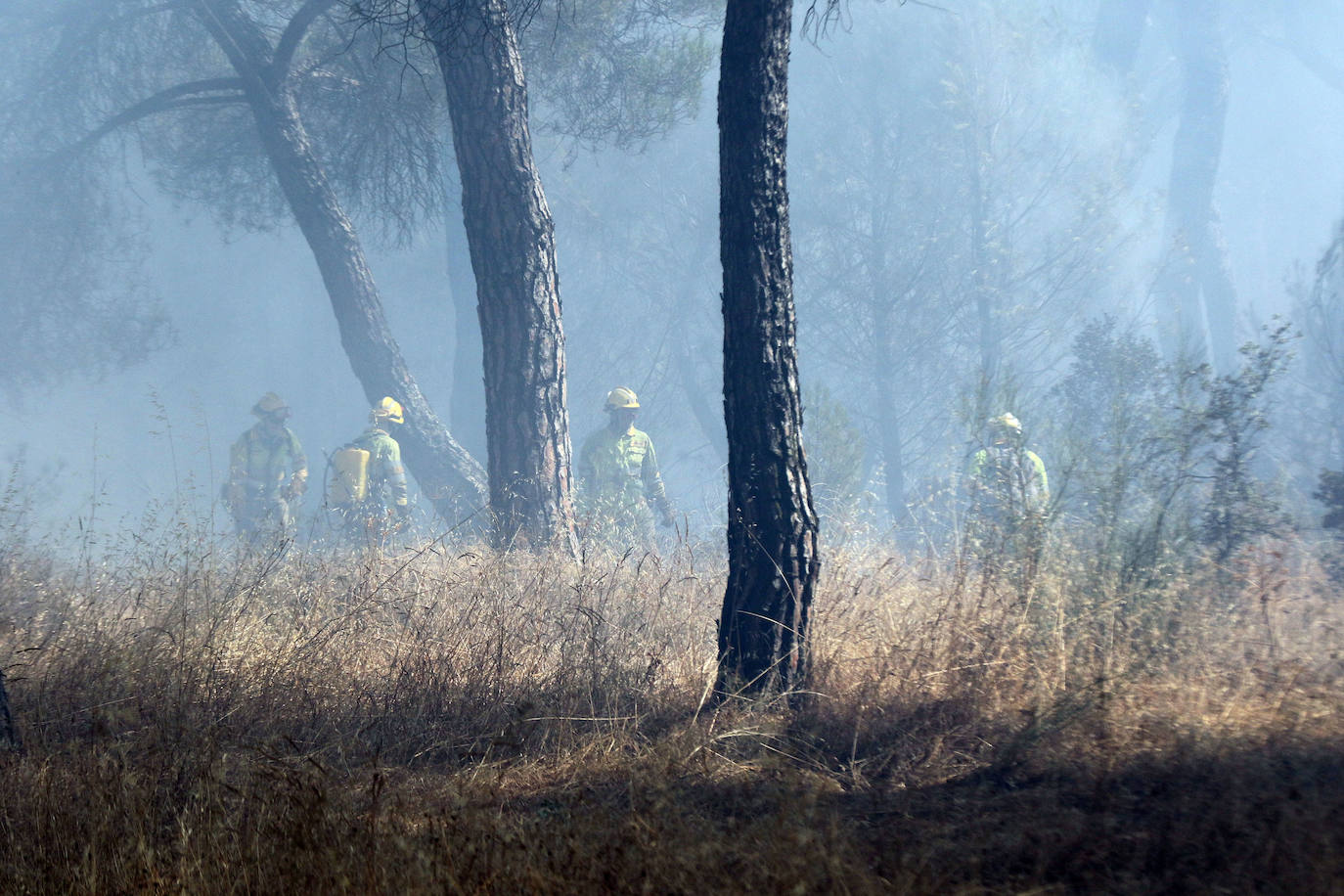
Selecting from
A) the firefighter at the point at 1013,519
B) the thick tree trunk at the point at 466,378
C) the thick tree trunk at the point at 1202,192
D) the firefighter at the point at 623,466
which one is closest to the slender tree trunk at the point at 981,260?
the thick tree trunk at the point at 1202,192

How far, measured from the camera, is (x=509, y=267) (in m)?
6.48

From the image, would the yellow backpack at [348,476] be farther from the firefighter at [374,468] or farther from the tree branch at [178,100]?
the tree branch at [178,100]

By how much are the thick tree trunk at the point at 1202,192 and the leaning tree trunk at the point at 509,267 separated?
22.3 metres

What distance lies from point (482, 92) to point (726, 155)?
12.0 feet

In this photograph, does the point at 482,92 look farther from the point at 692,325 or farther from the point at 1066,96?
the point at 1066,96

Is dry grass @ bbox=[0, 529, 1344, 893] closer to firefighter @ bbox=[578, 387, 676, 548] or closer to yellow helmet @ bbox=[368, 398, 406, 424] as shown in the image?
firefighter @ bbox=[578, 387, 676, 548]

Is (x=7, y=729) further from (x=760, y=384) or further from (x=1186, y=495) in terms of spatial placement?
(x=1186, y=495)

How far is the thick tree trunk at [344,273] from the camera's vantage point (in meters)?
9.86

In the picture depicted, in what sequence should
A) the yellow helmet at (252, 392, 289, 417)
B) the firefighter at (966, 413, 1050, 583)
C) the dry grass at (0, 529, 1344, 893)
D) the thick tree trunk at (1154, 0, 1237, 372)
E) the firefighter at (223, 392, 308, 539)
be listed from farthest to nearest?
the thick tree trunk at (1154, 0, 1237, 372)
the yellow helmet at (252, 392, 289, 417)
the firefighter at (223, 392, 308, 539)
the firefighter at (966, 413, 1050, 583)
the dry grass at (0, 529, 1344, 893)

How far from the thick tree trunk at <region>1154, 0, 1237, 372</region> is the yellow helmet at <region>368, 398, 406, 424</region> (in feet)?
71.2

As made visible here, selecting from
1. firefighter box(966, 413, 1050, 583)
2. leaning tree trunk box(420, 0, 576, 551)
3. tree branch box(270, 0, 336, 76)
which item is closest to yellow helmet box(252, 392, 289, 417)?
tree branch box(270, 0, 336, 76)

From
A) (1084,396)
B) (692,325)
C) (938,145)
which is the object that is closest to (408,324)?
(692,325)

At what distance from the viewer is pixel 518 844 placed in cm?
206

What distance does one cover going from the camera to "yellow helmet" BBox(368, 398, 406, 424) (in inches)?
392
